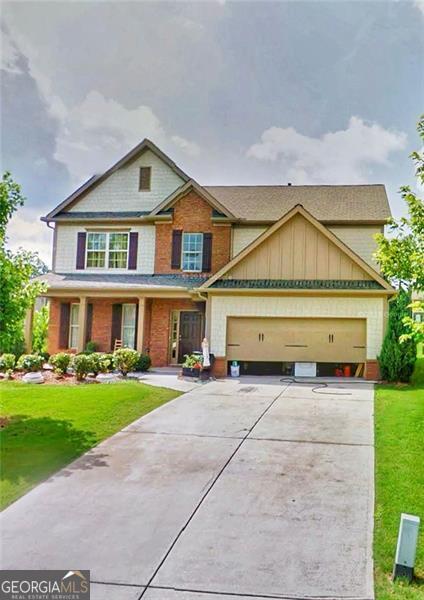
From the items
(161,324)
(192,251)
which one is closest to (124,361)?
(161,324)

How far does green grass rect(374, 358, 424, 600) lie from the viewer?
158 inches

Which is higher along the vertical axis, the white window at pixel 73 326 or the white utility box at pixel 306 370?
the white window at pixel 73 326

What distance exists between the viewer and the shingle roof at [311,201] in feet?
65.1

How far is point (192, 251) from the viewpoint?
65.5 feet

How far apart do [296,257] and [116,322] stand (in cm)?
822

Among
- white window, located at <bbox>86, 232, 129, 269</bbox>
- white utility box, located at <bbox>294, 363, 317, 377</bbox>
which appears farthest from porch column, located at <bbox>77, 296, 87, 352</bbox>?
white utility box, located at <bbox>294, 363, 317, 377</bbox>

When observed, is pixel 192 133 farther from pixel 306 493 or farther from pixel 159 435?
pixel 306 493

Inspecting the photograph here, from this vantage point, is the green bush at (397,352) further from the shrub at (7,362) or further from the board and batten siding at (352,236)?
the shrub at (7,362)

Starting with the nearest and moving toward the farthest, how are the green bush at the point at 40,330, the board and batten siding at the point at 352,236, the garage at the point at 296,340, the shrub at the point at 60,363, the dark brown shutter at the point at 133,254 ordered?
the shrub at the point at 60,363, the garage at the point at 296,340, the board and batten siding at the point at 352,236, the dark brown shutter at the point at 133,254, the green bush at the point at 40,330

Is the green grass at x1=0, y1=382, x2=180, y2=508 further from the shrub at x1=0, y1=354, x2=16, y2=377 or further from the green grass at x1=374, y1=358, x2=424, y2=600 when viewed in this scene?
the green grass at x1=374, y1=358, x2=424, y2=600

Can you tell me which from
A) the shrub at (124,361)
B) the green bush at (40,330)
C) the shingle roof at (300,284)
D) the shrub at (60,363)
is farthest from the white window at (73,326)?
the shingle roof at (300,284)

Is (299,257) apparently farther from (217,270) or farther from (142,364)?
(142,364)

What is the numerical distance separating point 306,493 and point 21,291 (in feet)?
20.8

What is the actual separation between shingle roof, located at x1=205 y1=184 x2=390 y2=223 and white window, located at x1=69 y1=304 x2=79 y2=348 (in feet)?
26.9
